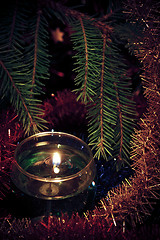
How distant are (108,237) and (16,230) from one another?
0.11 metres

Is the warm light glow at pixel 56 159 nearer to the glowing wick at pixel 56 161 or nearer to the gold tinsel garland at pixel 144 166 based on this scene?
the glowing wick at pixel 56 161

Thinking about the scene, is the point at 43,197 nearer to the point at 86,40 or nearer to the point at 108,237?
the point at 108,237

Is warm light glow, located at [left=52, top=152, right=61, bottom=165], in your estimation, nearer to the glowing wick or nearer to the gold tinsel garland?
the glowing wick

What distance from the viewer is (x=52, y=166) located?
0.49 m

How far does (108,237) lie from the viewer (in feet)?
1.13

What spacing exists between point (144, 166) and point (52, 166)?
0.16 m

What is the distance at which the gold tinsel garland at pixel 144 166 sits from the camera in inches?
15.2

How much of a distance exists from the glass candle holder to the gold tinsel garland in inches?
1.8

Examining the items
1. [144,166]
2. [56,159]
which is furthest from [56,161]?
[144,166]

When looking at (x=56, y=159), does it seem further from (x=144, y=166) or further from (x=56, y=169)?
(x=144, y=166)

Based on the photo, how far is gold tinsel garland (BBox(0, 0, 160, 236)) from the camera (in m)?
0.39

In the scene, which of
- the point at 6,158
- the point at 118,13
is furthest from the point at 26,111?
the point at 118,13

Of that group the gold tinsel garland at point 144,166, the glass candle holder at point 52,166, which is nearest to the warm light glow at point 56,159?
the glass candle holder at point 52,166

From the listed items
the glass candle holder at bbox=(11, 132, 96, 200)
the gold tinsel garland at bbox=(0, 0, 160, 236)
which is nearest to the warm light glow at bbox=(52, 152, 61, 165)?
the glass candle holder at bbox=(11, 132, 96, 200)
